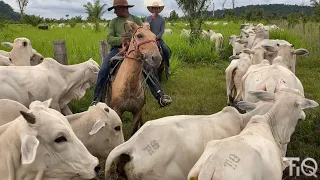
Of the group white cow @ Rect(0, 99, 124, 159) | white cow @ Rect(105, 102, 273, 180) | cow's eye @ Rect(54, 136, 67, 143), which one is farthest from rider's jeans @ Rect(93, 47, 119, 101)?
cow's eye @ Rect(54, 136, 67, 143)

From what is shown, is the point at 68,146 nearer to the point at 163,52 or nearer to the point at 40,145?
the point at 40,145

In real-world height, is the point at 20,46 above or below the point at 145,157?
above

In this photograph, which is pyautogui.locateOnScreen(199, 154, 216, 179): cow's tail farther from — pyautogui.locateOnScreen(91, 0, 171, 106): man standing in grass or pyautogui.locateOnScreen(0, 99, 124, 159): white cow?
pyautogui.locateOnScreen(91, 0, 171, 106): man standing in grass

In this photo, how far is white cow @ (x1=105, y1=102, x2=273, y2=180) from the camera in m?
3.38

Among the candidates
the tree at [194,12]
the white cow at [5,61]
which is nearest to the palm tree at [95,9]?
the tree at [194,12]

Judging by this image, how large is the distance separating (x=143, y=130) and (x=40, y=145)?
3.09 ft

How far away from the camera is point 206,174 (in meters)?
2.79

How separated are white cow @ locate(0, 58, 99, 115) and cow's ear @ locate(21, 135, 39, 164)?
298cm

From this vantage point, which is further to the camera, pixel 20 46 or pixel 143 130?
pixel 20 46

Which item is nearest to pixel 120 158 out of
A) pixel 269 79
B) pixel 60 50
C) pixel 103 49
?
pixel 269 79

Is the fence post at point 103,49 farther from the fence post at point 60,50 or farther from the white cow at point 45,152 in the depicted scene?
the white cow at point 45,152

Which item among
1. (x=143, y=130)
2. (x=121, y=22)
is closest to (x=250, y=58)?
(x=121, y=22)

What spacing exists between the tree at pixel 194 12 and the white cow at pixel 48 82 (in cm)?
888

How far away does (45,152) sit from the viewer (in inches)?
117
